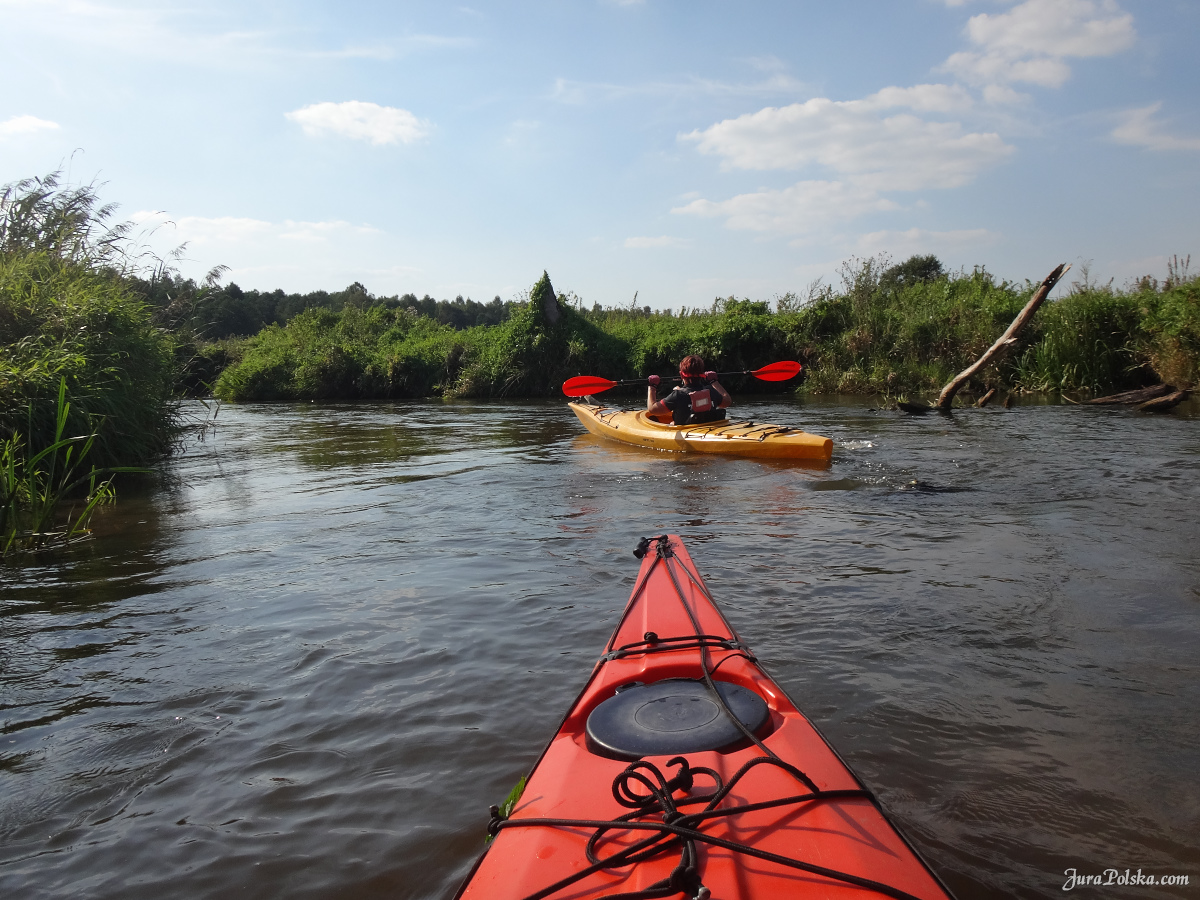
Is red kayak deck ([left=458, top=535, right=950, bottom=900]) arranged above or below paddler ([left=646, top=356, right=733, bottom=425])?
below

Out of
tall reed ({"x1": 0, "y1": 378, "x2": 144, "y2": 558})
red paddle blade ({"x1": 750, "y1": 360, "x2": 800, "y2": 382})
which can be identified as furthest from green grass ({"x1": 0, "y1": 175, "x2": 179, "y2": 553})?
red paddle blade ({"x1": 750, "y1": 360, "x2": 800, "y2": 382})

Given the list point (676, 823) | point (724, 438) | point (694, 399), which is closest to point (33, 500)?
point (676, 823)

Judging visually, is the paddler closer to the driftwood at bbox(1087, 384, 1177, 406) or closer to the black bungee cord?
the driftwood at bbox(1087, 384, 1177, 406)

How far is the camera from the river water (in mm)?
1901

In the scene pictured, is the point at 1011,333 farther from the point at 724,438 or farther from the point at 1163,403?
the point at 724,438

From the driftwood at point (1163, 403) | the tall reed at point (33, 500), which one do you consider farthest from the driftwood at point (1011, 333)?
the tall reed at point (33, 500)

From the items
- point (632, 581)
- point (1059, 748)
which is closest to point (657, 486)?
point (632, 581)

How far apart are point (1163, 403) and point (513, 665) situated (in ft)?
33.2

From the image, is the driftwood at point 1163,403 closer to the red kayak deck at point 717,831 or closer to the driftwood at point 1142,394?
the driftwood at point 1142,394

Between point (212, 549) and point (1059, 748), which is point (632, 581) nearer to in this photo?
point (1059, 748)

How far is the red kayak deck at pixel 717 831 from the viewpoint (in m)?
1.28

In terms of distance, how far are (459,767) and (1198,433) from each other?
28.8 feet

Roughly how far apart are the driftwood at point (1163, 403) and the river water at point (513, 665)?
13.0 ft

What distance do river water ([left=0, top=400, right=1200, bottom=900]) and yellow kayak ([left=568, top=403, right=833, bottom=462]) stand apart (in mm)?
739
